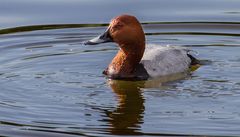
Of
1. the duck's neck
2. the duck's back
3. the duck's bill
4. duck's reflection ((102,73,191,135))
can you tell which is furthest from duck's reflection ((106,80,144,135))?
the duck's bill

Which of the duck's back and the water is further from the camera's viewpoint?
the duck's back

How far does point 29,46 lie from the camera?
1398 cm

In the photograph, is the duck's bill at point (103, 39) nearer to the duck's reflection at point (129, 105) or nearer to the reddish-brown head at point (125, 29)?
the reddish-brown head at point (125, 29)

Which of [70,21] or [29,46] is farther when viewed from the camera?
[70,21]

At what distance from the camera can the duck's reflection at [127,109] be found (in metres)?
9.84

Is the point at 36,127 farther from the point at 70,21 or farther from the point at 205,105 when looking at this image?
the point at 70,21

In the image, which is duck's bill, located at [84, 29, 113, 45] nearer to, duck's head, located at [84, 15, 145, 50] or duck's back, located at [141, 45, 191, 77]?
duck's head, located at [84, 15, 145, 50]

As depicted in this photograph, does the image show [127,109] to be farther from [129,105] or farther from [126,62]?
[126,62]

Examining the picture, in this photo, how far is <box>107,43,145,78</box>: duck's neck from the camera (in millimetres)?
12516

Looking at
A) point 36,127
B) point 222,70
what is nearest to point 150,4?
point 222,70

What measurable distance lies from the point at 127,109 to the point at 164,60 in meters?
2.34

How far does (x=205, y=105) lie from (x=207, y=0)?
19.8 feet

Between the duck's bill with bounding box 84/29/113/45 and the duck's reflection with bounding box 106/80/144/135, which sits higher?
the duck's bill with bounding box 84/29/113/45

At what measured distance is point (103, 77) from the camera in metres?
12.4
